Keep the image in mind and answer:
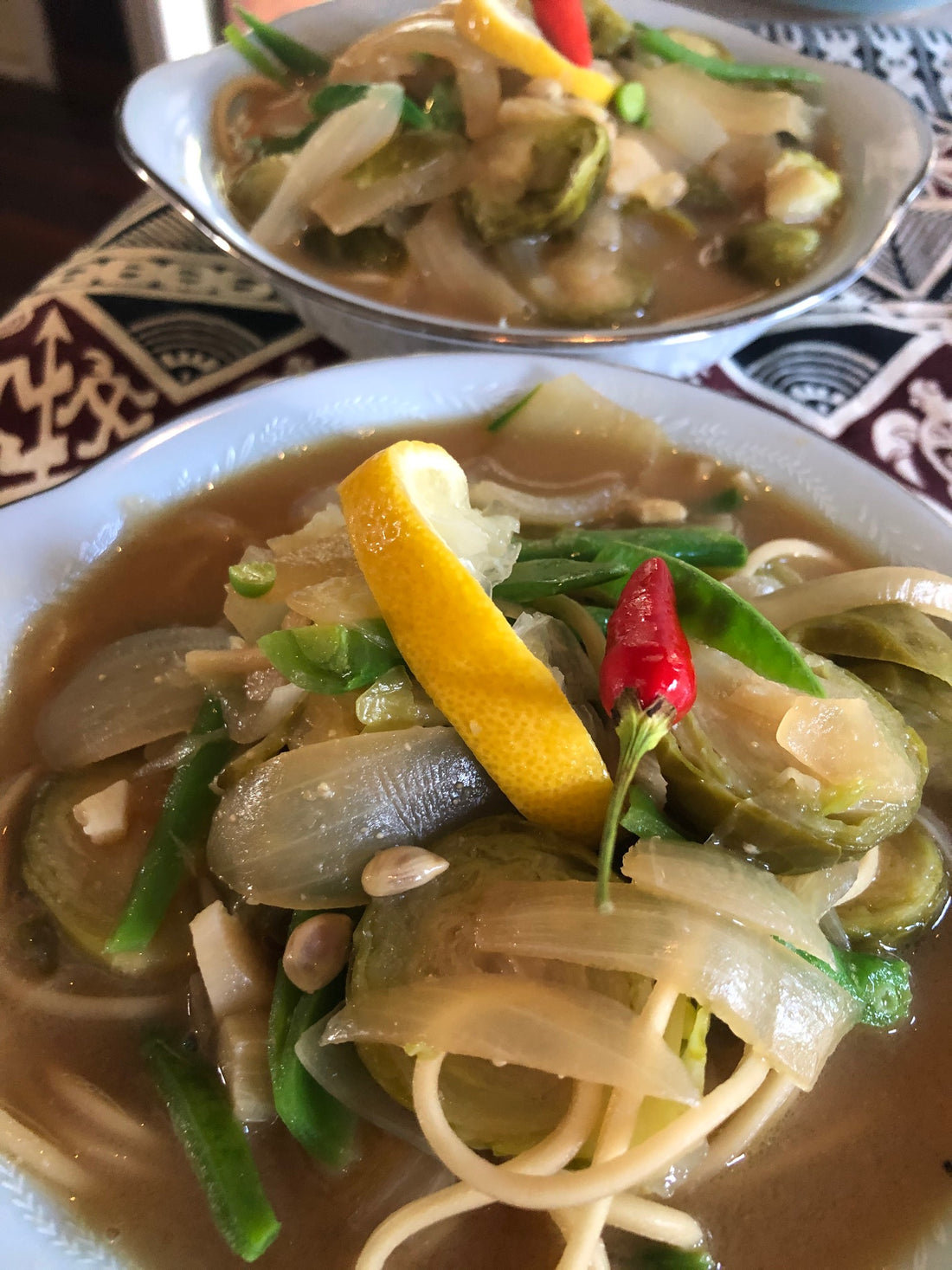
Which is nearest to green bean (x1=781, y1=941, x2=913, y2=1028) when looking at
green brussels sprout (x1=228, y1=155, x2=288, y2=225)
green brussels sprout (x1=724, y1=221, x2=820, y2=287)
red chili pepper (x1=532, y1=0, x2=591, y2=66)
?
green brussels sprout (x1=724, y1=221, x2=820, y2=287)

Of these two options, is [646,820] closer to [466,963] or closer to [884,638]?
[466,963]

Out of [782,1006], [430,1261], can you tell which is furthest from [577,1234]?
[782,1006]

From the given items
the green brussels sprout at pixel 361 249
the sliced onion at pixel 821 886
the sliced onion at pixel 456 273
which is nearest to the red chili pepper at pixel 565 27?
the sliced onion at pixel 456 273

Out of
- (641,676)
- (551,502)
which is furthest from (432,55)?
(641,676)

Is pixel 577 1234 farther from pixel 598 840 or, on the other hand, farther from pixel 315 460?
pixel 315 460

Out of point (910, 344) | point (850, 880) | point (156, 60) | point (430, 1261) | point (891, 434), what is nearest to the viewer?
point (430, 1261)
